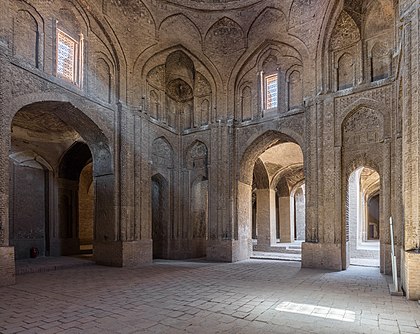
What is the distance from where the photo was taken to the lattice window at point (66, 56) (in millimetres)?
9711

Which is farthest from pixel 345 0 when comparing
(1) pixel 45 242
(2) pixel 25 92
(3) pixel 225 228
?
(1) pixel 45 242

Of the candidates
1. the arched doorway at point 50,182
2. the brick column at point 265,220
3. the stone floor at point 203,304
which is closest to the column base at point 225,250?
the stone floor at point 203,304

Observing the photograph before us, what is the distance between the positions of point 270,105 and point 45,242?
11.9 metres

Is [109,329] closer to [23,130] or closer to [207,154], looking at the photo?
[207,154]

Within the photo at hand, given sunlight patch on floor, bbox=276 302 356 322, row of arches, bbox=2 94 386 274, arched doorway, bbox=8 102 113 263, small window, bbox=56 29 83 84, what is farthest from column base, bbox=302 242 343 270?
small window, bbox=56 29 83 84

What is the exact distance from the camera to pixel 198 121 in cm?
1486

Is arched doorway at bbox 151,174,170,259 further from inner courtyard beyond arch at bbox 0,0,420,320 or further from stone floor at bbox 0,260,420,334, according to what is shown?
stone floor at bbox 0,260,420,334

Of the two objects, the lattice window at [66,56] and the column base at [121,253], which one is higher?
the lattice window at [66,56]

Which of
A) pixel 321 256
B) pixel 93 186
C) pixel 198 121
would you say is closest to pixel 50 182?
pixel 93 186

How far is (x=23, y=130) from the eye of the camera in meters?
13.8

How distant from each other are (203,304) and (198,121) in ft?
32.4

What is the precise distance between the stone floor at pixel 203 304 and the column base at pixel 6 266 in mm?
276

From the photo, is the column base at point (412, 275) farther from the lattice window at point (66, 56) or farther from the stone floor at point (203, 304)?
the lattice window at point (66, 56)

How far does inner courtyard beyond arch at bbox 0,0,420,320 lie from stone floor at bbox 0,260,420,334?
1.12 metres
